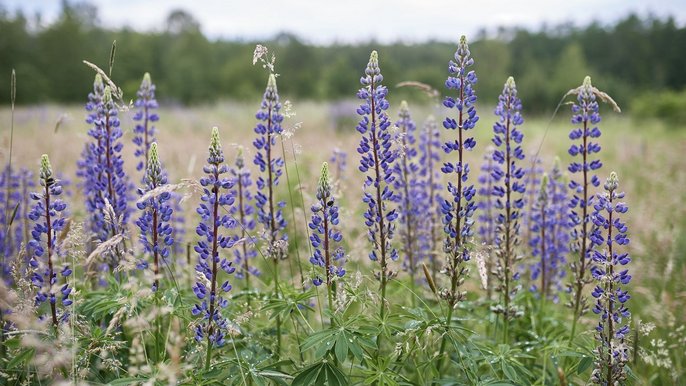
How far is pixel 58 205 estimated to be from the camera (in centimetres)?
259

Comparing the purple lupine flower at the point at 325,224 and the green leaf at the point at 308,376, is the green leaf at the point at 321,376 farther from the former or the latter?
the purple lupine flower at the point at 325,224

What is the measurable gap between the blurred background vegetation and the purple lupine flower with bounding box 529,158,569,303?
25.4m

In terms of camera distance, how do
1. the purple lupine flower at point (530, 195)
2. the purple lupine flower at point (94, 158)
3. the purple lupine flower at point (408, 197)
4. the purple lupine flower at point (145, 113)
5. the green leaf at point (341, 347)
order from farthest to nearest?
the purple lupine flower at point (530, 195) → the purple lupine flower at point (408, 197) → the purple lupine flower at point (145, 113) → the purple lupine flower at point (94, 158) → the green leaf at point (341, 347)

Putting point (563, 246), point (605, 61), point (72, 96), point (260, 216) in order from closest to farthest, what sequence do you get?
1. point (260, 216)
2. point (563, 246)
3. point (72, 96)
4. point (605, 61)

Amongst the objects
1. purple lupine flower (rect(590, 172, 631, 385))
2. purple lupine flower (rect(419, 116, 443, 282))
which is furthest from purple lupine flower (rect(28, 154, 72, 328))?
purple lupine flower (rect(590, 172, 631, 385))

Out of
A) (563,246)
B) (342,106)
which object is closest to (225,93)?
(342,106)

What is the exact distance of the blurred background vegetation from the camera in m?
40.4

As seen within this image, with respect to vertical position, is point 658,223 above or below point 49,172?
below

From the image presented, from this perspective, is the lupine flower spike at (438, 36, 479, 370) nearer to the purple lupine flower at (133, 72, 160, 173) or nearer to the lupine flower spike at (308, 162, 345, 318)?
the lupine flower spike at (308, 162, 345, 318)

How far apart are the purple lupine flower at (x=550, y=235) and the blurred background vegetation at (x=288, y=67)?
25399mm

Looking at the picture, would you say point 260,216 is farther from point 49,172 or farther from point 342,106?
point 342,106

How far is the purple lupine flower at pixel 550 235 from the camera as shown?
3.88 metres

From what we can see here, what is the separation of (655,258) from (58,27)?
162ft

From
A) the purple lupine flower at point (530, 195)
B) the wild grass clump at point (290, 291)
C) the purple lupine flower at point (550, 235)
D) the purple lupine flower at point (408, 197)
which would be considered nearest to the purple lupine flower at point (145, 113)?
the wild grass clump at point (290, 291)
